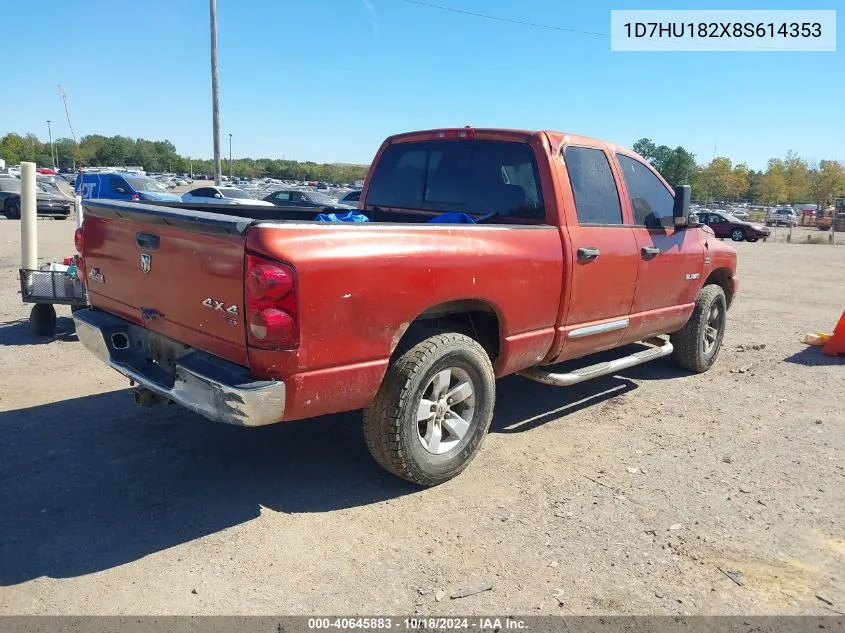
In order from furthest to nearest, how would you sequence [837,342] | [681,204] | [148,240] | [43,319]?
1. [837,342]
2. [43,319]
3. [681,204]
4. [148,240]

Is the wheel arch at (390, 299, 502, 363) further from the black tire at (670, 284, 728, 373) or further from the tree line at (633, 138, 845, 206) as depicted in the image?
the tree line at (633, 138, 845, 206)

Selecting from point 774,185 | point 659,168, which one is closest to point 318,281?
point 659,168

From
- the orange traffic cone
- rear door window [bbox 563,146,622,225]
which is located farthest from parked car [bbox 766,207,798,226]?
rear door window [bbox 563,146,622,225]

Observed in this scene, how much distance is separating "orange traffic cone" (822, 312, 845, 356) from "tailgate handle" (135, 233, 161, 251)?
7.16m

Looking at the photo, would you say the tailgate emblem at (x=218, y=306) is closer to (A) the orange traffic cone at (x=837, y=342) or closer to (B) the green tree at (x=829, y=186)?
(A) the orange traffic cone at (x=837, y=342)

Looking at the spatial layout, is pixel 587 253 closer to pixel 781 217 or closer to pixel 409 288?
pixel 409 288

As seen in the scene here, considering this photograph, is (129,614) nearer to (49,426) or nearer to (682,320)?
(49,426)

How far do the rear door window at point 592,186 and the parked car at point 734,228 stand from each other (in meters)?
28.8

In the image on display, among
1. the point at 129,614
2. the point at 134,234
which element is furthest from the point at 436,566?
the point at 134,234

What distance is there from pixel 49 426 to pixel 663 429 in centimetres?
438

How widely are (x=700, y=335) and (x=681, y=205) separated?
156cm

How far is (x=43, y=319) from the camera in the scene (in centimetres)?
681

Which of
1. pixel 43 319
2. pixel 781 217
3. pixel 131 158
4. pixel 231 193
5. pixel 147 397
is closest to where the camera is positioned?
pixel 147 397

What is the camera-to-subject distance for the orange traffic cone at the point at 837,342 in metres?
7.40
